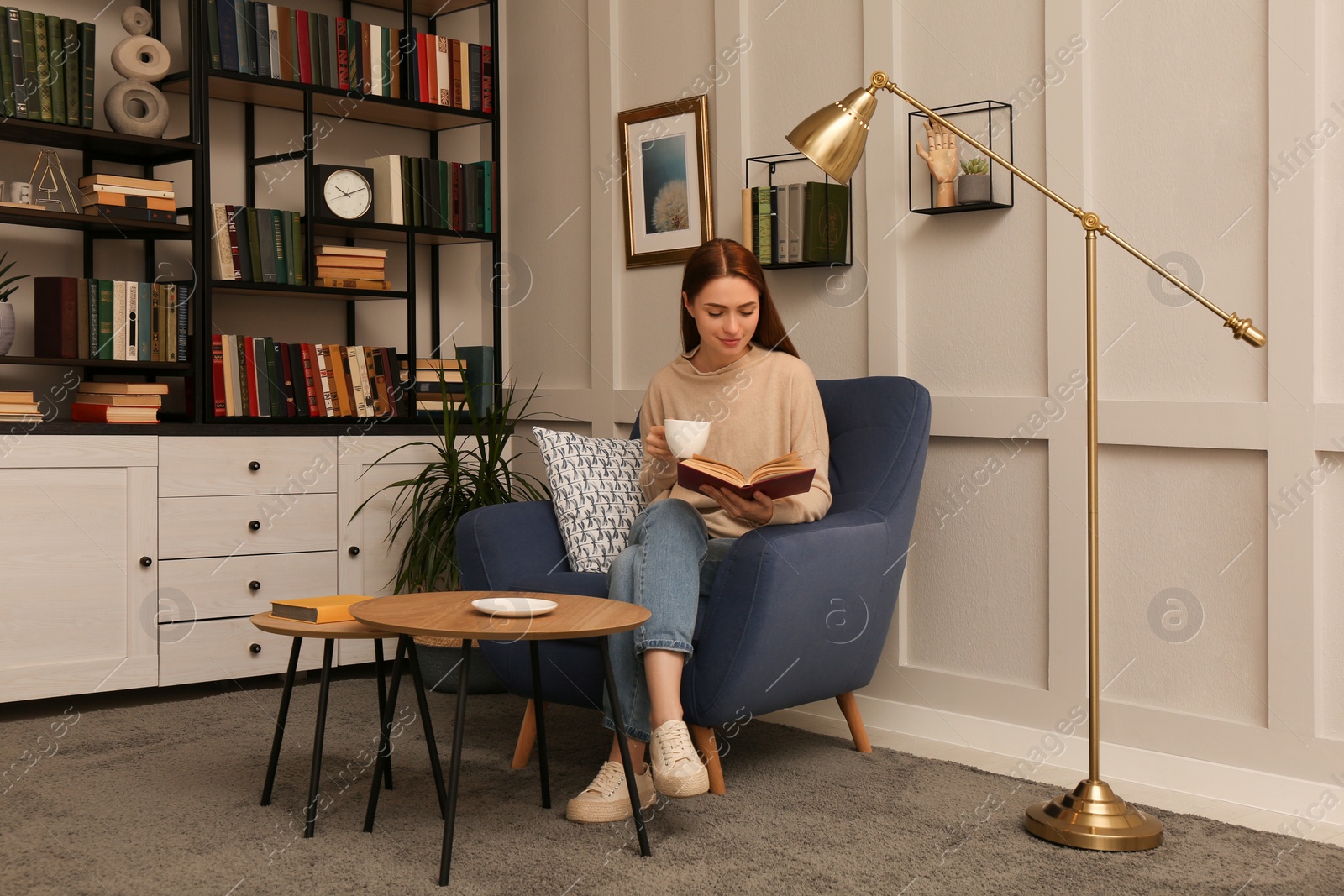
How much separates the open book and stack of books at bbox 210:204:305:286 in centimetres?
193

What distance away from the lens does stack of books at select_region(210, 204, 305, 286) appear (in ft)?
11.7

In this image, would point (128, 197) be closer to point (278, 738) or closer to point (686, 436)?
point (278, 738)

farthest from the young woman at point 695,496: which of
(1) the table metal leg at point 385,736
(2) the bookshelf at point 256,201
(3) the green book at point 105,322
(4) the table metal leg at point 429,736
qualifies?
(3) the green book at point 105,322

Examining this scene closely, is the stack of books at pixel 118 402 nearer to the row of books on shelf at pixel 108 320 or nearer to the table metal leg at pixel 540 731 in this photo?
the row of books on shelf at pixel 108 320

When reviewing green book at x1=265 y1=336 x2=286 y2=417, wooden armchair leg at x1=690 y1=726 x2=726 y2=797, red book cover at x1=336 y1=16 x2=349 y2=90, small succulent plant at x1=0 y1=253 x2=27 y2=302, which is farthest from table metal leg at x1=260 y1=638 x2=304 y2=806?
red book cover at x1=336 y1=16 x2=349 y2=90

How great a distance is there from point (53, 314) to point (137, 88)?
69 cm

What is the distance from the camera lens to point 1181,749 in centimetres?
253

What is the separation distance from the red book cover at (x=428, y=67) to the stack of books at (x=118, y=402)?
51.6 inches

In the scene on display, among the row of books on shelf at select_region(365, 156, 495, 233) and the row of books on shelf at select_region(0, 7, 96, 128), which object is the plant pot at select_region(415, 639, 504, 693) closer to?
→ the row of books on shelf at select_region(365, 156, 495, 233)

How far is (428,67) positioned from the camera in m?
4.00

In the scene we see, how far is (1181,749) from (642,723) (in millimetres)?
1137

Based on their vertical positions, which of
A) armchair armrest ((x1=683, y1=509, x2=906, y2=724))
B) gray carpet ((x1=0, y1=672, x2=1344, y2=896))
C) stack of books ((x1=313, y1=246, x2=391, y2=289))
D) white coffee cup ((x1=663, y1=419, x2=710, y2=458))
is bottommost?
gray carpet ((x1=0, y1=672, x2=1344, y2=896))

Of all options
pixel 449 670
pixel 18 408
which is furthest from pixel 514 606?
pixel 18 408

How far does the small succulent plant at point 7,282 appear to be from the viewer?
3.27 metres
